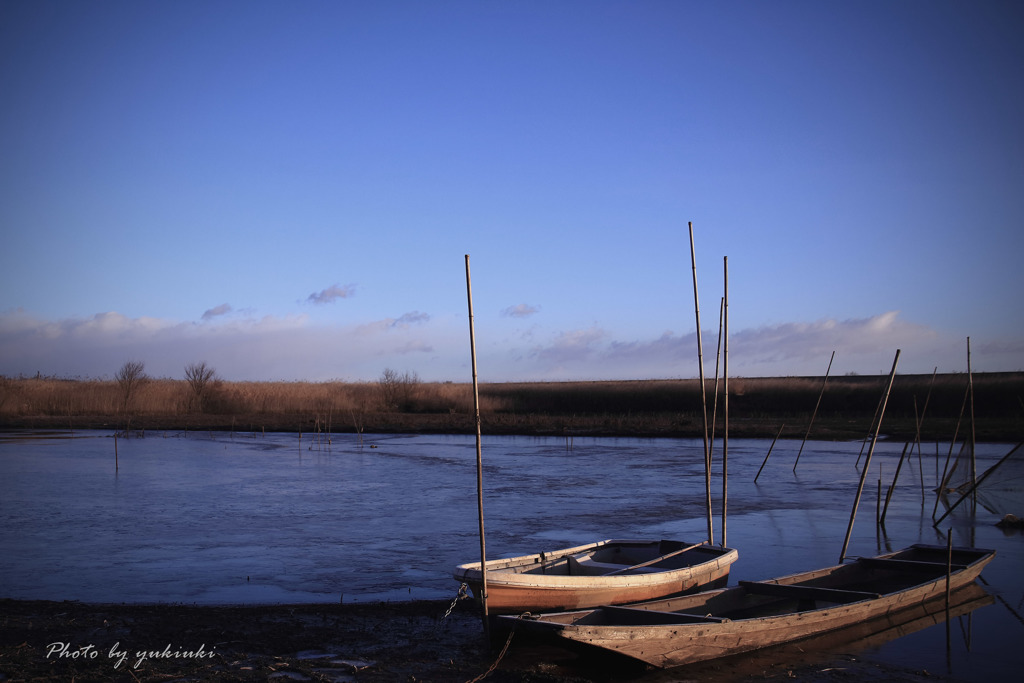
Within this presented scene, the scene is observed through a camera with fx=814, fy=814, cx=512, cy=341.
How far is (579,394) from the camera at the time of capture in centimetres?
4906

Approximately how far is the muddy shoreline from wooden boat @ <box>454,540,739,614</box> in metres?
0.31

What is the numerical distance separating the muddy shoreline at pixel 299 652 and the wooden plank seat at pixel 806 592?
602 mm

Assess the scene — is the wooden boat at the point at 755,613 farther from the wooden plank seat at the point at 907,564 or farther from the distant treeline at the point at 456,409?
the distant treeline at the point at 456,409

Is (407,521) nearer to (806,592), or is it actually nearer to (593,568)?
(593,568)

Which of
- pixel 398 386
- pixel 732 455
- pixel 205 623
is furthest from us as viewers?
pixel 398 386

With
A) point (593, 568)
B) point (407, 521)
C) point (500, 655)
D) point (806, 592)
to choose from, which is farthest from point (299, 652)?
point (407, 521)

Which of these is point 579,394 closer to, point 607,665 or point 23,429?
point 23,429

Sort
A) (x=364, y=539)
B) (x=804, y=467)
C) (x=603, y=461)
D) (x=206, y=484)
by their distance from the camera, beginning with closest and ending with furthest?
(x=364, y=539) → (x=206, y=484) → (x=804, y=467) → (x=603, y=461)

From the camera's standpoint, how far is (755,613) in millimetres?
6043

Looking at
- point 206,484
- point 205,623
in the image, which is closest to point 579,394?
point 206,484

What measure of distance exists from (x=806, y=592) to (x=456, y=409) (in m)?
30.9

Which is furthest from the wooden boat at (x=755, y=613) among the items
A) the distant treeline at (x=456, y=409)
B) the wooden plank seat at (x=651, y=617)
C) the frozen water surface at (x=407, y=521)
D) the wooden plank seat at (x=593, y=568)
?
the distant treeline at (x=456, y=409)

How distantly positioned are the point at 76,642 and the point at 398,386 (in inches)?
1307

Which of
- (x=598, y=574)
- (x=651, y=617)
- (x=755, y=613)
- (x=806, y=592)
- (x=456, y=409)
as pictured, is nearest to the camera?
(x=651, y=617)
